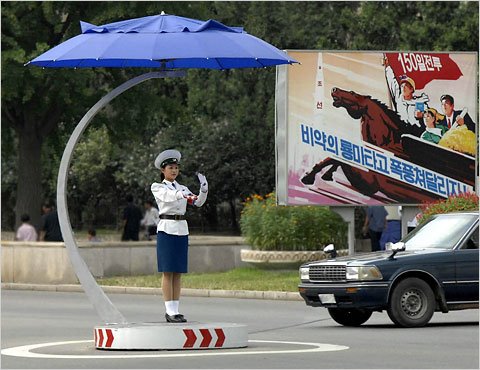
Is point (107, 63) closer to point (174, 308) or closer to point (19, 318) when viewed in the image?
point (174, 308)

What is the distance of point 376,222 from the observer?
35.6m

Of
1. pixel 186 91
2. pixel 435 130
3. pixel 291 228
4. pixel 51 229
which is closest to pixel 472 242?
pixel 291 228

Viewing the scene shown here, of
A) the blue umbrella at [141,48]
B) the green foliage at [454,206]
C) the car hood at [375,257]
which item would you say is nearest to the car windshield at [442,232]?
the car hood at [375,257]

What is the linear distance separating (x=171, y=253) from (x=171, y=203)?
544 mm

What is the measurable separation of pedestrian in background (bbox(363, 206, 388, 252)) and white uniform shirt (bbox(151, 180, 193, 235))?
1936 centimetres

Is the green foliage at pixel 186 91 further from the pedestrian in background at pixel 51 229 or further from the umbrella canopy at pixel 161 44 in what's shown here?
the umbrella canopy at pixel 161 44

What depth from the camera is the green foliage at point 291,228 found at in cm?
3183

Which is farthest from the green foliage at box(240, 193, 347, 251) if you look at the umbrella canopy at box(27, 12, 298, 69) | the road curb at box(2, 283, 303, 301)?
the umbrella canopy at box(27, 12, 298, 69)

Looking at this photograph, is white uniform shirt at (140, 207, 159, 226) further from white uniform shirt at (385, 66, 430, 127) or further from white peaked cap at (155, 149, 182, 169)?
white peaked cap at (155, 149, 182, 169)

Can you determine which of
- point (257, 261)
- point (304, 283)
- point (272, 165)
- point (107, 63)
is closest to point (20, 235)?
point (257, 261)

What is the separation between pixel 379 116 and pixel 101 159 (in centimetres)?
3138

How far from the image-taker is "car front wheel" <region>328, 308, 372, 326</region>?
66.6 ft

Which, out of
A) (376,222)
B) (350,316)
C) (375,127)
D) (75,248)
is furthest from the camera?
(376,222)

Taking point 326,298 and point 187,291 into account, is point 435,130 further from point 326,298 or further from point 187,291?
point 326,298
